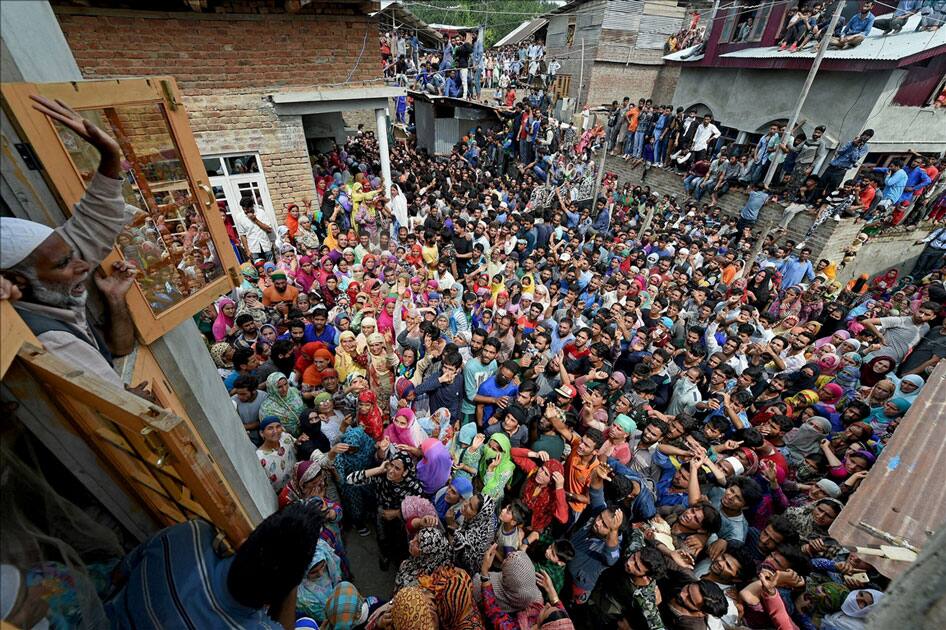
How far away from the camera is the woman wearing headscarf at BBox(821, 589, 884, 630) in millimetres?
2482

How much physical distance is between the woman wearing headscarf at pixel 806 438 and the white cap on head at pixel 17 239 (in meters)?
5.85

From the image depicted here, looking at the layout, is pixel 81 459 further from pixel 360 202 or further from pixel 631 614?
pixel 360 202

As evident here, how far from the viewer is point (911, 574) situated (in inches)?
47.8

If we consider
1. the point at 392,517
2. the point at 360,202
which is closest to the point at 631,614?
the point at 392,517

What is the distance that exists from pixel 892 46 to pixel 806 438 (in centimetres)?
1353

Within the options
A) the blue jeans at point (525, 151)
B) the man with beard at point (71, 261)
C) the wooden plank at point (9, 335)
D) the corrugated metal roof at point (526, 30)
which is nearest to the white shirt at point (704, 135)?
the blue jeans at point (525, 151)

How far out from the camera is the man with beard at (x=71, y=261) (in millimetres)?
1342

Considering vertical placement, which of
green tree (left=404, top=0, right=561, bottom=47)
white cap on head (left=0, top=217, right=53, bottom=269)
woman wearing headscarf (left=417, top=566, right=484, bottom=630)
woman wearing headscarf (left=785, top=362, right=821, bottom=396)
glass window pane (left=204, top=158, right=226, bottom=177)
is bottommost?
woman wearing headscarf (left=785, top=362, right=821, bottom=396)

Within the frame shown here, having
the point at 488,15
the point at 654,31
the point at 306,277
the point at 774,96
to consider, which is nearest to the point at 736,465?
the point at 306,277

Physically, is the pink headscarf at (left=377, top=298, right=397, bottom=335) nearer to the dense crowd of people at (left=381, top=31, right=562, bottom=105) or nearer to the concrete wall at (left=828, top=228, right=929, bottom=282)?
the concrete wall at (left=828, top=228, right=929, bottom=282)

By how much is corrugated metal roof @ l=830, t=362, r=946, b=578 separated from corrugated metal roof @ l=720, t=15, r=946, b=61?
13207 mm

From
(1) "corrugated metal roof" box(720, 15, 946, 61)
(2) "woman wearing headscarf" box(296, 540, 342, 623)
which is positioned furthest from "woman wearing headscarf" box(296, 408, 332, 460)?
(1) "corrugated metal roof" box(720, 15, 946, 61)

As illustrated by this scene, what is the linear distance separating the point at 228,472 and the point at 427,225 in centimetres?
766

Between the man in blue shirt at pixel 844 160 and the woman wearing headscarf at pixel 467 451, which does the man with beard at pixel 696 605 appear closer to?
the woman wearing headscarf at pixel 467 451
